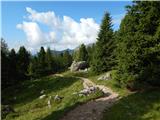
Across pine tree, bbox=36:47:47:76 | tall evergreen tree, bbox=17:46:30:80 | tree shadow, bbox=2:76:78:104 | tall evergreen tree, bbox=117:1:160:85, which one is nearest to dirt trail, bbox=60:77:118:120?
tall evergreen tree, bbox=117:1:160:85

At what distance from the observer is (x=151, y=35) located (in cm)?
2834

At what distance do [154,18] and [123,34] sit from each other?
→ 3750mm

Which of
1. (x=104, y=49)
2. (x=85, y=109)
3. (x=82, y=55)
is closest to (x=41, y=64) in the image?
(x=82, y=55)

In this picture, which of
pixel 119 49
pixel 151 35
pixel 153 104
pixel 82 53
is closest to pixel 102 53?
pixel 119 49

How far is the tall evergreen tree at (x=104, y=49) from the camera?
184 ft

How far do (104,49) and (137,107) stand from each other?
108 feet

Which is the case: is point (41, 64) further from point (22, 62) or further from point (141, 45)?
point (141, 45)

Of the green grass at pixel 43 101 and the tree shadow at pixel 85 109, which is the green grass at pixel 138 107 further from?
the green grass at pixel 43 101

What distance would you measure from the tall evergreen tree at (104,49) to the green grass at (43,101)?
5.15 m

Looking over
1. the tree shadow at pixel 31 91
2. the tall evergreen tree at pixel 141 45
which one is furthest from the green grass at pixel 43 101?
the tall evergreen tree at pixel 141 45

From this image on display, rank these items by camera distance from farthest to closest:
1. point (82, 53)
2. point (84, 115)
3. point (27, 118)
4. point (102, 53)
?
point (82, 53)
point (102, 53)
point (27, 118)
point (84, 115)

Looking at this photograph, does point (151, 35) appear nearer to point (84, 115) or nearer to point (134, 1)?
point (134, 1)

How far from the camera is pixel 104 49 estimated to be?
56406 mm

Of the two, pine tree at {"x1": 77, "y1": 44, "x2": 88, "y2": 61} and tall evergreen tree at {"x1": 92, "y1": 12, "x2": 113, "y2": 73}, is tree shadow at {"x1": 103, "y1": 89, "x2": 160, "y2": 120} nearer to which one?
tall evergreen tree at {"x1": 92, "y1": 12, "x2": 113, "y2": 73}
